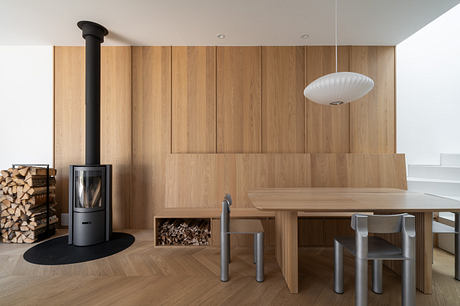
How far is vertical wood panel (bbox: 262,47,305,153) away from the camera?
137 inches

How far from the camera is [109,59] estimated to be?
138 inches

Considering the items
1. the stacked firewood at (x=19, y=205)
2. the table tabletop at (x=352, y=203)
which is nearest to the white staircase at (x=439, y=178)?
the table tabletop at (x=352, y=203)

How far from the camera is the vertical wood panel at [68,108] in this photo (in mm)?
3500

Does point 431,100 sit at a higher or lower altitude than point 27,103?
higher

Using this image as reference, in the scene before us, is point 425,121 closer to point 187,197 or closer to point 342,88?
point 342,88

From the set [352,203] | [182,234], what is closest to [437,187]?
[352,203]

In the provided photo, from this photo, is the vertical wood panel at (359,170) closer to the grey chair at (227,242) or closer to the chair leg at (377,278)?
the chair leg at (377,278)

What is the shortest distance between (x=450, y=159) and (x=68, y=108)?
6.49 m

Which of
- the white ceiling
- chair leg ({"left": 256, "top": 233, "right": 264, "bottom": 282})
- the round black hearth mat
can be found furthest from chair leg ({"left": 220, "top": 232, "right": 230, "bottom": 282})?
the white ceiling

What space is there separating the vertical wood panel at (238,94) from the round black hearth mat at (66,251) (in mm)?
1978

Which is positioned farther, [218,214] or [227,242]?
[218,214]

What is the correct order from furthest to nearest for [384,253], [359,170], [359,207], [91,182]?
[359,170]
[91,182]
[359,207]
[384,253]

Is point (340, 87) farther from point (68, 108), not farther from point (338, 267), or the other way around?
point (68, 108)

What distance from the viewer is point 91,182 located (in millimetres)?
2893
